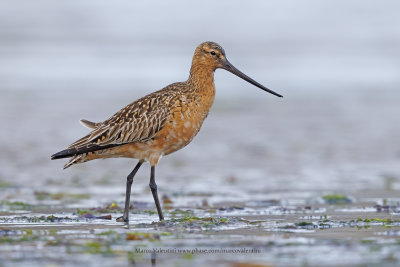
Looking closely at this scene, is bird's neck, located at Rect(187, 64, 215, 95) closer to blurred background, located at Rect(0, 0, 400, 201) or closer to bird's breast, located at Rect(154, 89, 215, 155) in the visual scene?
bird's breast, located at Rect(154, 89, 215, 155)

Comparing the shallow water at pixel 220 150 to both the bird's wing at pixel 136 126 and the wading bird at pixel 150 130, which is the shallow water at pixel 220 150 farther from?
the bird's wing at pixel 136 126

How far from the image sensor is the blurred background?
12969 mm

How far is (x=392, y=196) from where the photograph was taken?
10609mm

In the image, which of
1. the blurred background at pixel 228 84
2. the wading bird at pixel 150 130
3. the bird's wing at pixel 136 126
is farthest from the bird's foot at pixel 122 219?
the blurred background at pixel 228 84

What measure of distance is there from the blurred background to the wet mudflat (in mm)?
59

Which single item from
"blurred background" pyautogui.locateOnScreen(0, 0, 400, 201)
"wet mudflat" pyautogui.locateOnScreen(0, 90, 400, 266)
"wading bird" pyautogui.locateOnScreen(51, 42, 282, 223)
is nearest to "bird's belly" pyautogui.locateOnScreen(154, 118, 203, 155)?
"wading bird" pyautogui.locateOnScreen(51, 42, 282, 223)

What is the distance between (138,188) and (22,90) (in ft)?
34.2

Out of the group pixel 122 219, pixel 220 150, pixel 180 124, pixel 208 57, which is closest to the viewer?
pixel 122 219

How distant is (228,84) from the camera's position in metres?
22.8

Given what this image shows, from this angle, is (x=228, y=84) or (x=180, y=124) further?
(x=228, y=84)

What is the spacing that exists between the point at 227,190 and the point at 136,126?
285cm

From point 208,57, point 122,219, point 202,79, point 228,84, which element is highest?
point 228,84

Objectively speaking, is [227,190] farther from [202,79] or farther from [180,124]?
[180,124]

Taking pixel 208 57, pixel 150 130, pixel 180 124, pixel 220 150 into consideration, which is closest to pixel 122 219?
A: pixel 150 130
